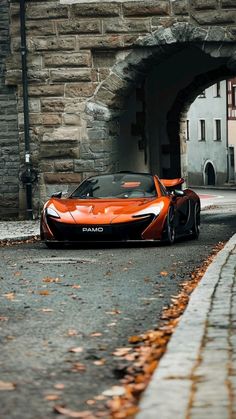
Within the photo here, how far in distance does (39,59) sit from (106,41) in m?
1.55

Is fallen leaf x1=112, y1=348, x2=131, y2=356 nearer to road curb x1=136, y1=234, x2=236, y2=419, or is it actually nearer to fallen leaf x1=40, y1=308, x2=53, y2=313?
road curb x1=136, y1=234, x2=236, y2=419

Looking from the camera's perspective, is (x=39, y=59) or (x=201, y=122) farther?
(x=201, y=122)

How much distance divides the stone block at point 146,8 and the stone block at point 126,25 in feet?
0.49

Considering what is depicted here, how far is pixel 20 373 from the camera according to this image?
6727mm

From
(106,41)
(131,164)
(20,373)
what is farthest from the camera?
(131,164)

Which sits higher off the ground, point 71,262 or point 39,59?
point 39,59

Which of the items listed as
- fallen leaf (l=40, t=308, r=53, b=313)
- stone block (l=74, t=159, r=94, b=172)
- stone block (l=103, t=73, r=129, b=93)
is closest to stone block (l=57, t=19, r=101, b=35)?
stone block (l=103, t=73, r=129, b=93)

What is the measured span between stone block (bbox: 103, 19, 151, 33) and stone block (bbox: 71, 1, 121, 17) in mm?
185

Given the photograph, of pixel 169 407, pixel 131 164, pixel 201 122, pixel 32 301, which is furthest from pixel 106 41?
pixel 201 122

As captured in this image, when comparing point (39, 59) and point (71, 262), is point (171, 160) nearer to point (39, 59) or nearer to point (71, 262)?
point (39, 59)

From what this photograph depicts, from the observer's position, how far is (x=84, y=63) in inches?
994

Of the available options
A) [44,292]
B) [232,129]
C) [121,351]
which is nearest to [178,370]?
[121,351]

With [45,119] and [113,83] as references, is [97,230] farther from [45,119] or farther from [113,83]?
[45,119]

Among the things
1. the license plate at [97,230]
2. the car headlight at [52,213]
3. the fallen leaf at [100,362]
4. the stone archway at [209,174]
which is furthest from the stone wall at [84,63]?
the stone archway at [209,174]
